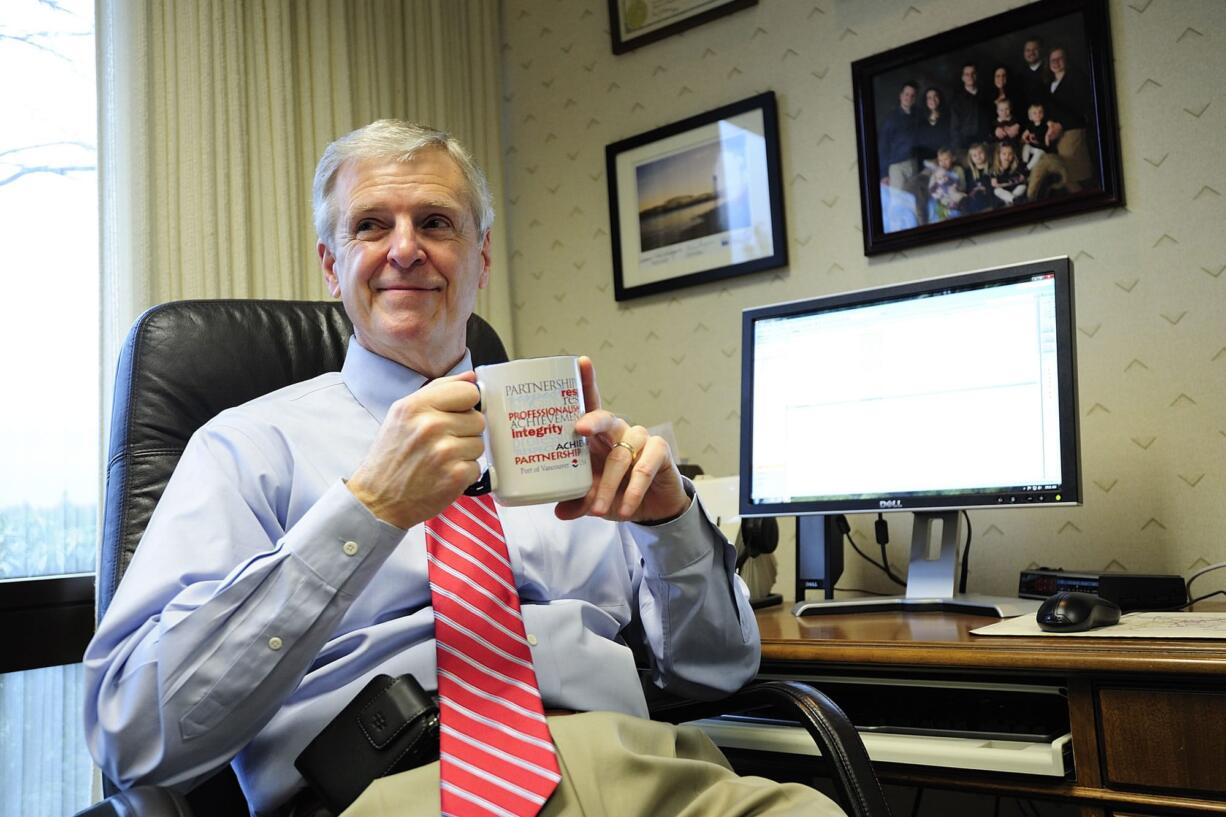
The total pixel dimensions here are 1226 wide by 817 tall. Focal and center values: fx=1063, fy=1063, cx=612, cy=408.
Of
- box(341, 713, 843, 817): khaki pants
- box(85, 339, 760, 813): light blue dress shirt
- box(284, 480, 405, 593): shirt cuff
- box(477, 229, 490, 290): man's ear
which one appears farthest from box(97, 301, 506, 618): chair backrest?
box(341, 713, 843, 817): khaki pants

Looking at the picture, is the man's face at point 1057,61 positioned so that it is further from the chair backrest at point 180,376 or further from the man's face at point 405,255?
the chair backrest at point 180,376

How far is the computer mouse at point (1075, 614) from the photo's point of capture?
4.10ft

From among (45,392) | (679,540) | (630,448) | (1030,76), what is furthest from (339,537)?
(1030,76)

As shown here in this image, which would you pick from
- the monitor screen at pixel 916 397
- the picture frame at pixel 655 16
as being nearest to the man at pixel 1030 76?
the monitor screen at pixel 916 397

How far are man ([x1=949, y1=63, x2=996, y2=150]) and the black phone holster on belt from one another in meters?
1.47

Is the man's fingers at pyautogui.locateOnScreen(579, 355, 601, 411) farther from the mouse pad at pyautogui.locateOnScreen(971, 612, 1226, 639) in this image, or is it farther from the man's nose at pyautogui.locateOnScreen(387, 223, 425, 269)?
the mouse pad at pyautogui.locateOnScreen(971, 612, 1226, 639)

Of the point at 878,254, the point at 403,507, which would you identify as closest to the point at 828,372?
the point at 878,254

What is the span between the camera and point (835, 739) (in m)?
1.11

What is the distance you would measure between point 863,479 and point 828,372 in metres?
0.18

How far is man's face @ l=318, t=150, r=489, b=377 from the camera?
4.28 ft

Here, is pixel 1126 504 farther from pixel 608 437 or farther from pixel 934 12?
pixel 608 437

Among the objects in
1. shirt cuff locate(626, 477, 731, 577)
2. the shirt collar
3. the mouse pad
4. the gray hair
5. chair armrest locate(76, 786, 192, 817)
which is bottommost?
chair armrest locate(76, 786, 192, 817)

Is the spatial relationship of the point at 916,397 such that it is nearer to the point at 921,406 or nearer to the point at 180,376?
the point at 921,406

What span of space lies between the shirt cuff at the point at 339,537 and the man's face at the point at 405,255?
1.16 feet
